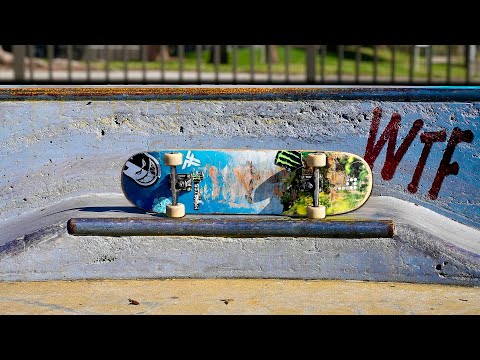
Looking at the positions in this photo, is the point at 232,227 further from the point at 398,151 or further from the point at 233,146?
the point at 398,151

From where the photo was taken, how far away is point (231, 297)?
20.1ft

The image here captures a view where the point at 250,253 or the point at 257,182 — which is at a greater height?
the point at 257,182

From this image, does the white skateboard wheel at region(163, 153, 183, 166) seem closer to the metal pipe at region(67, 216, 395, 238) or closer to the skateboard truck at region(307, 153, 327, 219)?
the metal pipe at region(67, 216, 395, 238)

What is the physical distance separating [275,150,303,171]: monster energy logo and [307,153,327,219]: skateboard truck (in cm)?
18

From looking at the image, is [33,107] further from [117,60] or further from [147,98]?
[117,60]

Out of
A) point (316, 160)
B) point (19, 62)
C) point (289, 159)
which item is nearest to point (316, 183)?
point (316, 160)

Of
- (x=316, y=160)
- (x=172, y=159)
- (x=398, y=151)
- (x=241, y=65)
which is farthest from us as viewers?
(x=241, y=65)

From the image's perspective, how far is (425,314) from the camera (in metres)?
5.74

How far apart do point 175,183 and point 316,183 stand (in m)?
1.12

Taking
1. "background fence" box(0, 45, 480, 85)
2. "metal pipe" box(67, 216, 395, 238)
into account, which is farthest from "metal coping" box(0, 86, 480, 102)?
"background fence" box(0, 45, 480, 85)

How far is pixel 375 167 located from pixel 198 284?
5.61 ft

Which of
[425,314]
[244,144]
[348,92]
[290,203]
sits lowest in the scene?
[425,314]

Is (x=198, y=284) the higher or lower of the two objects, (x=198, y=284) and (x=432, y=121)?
the lower

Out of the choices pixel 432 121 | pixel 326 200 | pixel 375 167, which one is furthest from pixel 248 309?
pixel 432 121
